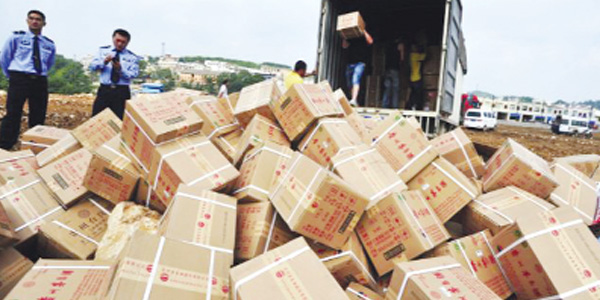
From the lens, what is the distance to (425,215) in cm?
219

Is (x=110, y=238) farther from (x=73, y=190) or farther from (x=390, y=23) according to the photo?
(x=390, y=23)

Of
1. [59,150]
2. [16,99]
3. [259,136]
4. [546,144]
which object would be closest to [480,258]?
[259,136]

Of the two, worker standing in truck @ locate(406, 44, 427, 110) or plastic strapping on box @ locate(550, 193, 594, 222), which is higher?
worker standing in truck @ locate(406, 44, 427, 110)

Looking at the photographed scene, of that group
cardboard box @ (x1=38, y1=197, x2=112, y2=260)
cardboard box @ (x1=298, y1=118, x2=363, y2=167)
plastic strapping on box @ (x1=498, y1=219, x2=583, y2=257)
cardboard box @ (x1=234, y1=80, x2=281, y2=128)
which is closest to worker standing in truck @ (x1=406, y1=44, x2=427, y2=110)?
cardboard box @ (x1=234, y1=80, x2=281, y2=128)

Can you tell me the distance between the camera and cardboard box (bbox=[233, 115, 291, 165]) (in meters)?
2.61

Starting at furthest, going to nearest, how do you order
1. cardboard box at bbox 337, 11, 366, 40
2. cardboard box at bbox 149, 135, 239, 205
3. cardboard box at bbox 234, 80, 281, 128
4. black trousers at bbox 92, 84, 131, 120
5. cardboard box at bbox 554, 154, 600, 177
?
cardboard box at bbox 337, 11, 366, 40
black trousers at bbox 92, 84, 131, 120
cardboard box at bbox 554, 154, 600, 177
cardboard box at bbox 234, 80, 281, 128
cardboard box at bbox 149, 135, 239, 205

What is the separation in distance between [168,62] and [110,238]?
144 metres

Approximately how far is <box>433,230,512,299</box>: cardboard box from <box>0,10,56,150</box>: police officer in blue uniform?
4544 mm

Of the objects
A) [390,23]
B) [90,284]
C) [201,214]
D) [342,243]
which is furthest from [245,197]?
[390,23]

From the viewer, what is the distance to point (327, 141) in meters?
2.54

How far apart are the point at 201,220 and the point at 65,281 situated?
630mm

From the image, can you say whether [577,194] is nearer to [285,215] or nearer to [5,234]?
[285,215]

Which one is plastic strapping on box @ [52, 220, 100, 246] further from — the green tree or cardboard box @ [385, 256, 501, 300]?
the green tree

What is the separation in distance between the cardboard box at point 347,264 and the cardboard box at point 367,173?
0.29 meters
